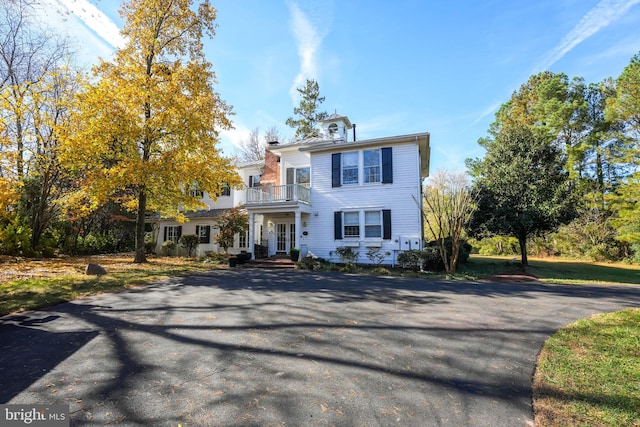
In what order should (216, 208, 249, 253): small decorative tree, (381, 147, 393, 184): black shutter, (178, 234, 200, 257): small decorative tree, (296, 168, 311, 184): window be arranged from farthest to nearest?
1. (178, 234, 200, 257): small decorative tree
2. (296, 168, 311, 184): window
3. (216, 208, 249, 253): small decorative tree
4. (381, 147, 393, 184): black shutter

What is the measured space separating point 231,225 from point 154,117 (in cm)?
732

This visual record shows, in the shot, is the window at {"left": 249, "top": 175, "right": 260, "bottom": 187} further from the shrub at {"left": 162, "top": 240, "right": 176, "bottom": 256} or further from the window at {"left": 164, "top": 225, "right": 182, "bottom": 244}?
the shrub at {"left": 162, "top": 240, "right": 176, "bottom": 256}

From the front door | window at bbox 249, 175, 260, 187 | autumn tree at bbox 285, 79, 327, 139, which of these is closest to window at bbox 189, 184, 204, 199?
the front door

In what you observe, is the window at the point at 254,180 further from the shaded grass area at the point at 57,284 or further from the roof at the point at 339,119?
the shaded grass area at the point at 57,284

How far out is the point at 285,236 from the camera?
18.0 m

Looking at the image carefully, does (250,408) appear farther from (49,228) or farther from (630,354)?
(49,228)

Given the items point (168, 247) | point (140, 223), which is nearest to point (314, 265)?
point (140, 223)

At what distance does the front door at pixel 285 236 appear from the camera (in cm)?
1783

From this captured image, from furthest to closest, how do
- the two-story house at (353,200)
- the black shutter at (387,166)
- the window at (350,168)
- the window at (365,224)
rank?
the window at (350,168)
the black shutter at (387,166)
the window at (365,224)
the two-story house at (353,200)

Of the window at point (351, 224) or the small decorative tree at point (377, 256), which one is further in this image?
the window at point (351, 224)

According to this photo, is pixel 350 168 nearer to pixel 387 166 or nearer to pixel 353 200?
pixel 353 200

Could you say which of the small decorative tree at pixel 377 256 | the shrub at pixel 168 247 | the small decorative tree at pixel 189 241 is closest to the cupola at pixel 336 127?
the small decorative tree at pixel 377 256

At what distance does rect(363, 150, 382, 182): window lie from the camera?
15.6 metres

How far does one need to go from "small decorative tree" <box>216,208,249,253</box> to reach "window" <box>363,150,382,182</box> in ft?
24.7
